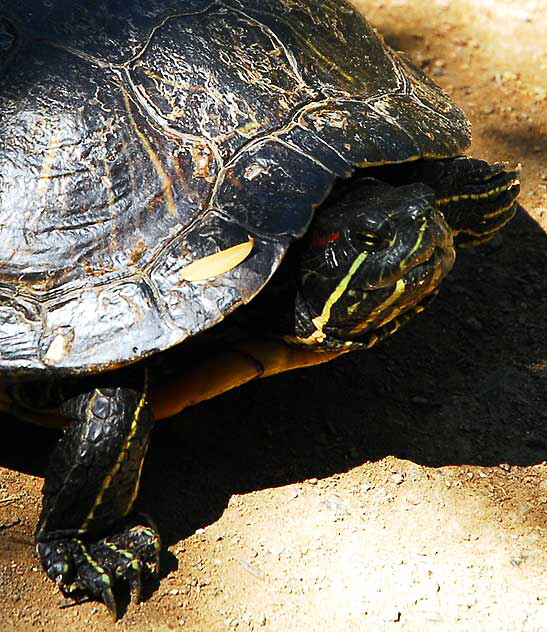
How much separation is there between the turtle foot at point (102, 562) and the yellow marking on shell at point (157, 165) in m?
1.30

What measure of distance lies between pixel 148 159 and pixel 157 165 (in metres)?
0.04

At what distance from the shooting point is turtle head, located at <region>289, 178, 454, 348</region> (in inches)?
145

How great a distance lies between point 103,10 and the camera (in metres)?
3.92

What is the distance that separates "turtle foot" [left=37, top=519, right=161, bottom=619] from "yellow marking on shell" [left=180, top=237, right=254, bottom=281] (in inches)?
40.5

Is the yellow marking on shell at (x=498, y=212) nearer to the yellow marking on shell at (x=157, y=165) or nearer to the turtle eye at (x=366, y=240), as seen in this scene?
the turtle eye at (x=366, y=240)

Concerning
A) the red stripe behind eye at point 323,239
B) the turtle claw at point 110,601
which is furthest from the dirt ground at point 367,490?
the red stripe behind eye at point 323,239

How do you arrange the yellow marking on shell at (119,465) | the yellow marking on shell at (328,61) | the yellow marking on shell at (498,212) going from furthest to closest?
the yellow marking on shell at (498,212) → the yellow marking on shell at (328,61) → the yellow marking on shell at (119,465)

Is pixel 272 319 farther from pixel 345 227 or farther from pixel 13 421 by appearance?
pixel 13 421

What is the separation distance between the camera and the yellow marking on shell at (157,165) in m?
3.61

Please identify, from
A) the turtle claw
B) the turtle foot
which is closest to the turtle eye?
the turtle foot

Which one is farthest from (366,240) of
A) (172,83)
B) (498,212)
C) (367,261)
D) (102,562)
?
(102,562)

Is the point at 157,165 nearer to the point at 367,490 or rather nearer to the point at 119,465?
the point at 119,465

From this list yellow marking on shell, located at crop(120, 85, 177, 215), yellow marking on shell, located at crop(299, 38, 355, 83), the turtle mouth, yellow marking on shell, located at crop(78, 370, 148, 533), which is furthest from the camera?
yellow marking on shell, located at crop(299, 38, 355, 83)

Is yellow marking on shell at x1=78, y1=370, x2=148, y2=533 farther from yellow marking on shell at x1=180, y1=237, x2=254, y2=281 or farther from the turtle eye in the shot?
the turtle eye
